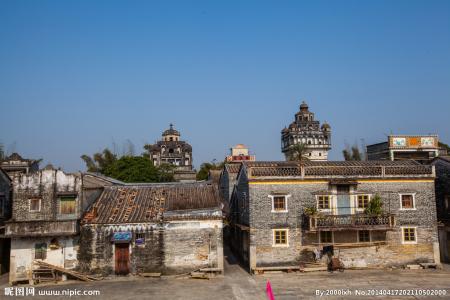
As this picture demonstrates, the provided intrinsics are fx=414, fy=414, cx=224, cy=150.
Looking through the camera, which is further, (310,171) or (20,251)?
(310,171)

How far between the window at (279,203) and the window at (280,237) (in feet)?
4.61

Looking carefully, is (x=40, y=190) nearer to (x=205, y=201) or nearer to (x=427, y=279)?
(x=205, y=201)

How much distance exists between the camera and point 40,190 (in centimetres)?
2680

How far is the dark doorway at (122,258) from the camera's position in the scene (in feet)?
87.1

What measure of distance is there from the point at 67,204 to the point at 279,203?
46.0 feet

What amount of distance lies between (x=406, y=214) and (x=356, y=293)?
9.70 metres

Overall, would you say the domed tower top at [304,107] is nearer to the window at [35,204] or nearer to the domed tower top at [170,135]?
the domed tower top at [170,135]

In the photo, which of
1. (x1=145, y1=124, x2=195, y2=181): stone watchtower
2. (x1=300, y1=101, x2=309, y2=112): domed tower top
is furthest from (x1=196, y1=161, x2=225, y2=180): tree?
(x1=300, y1=101, x2=309, y2=112): domed tower top

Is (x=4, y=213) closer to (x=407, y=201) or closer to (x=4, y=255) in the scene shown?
(x=4, y=255)

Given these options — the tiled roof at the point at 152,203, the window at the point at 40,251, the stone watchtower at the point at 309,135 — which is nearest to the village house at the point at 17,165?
the tiled roof at the point at 152,203

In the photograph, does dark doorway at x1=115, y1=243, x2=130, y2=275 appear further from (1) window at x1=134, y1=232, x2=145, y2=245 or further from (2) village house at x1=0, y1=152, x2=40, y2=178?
(2) village house at x1=0, y1=152, x2=40, y2=178

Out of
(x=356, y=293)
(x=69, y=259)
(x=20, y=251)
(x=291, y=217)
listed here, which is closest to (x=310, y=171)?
(x=291, y=217)

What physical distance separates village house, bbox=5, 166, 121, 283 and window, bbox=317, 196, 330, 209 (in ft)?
52.4

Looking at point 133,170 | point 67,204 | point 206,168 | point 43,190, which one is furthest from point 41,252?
point 206,168
